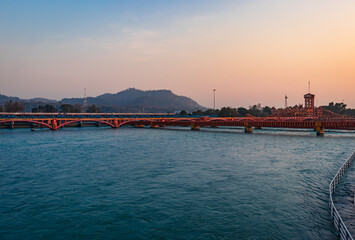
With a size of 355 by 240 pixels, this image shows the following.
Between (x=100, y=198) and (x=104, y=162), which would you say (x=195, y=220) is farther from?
(x=104, y=162)

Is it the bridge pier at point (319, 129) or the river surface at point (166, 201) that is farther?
the bridge pier at point (319, 129)

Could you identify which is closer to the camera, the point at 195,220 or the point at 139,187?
the point at 195,220

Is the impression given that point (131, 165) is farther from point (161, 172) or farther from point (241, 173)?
point (241, 173)

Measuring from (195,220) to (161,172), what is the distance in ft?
52.5

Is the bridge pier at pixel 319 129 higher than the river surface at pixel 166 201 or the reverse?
higher

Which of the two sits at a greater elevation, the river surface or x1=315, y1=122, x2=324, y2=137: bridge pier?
x1=315, y1=122, x2=324, y2=137: bridge pier

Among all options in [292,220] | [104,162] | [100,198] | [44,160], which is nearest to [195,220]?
[292,220]

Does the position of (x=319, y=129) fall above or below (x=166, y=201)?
above

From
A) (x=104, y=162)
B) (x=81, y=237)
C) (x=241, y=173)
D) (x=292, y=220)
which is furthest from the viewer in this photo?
(x=104, y=162)

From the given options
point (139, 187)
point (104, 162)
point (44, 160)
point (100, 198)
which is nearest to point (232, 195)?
point (139, 187)

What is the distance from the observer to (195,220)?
62.2 feet

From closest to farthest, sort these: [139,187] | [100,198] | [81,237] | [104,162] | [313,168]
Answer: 1. [81,237]
2. [100,198]
3. [139,187]
4. [313,168]
5. [104,162]

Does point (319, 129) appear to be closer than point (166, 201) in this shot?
No

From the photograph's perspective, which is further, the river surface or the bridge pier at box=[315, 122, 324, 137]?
the bridge pier at box=[315, 122, 324, 137]
